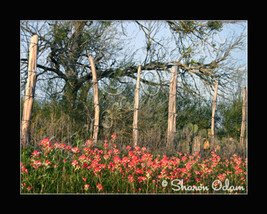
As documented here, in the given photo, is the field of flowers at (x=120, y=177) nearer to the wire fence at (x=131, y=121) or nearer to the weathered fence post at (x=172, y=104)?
the wire fence at (x=131, y=121)

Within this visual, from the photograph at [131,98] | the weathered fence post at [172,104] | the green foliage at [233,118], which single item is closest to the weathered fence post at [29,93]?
the photograph at [131,98]

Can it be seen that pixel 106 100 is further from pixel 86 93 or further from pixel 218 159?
pixel 218 159

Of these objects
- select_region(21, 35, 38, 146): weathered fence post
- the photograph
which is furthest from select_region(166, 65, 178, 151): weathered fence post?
select_region(21, 35, 38, 146): weathered fence post

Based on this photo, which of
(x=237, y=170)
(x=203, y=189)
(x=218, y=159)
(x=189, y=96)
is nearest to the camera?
(x=203, y=189)

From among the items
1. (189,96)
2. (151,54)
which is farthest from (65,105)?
(189,96)

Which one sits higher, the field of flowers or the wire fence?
the wire fence

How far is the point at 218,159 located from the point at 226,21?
2104 mm

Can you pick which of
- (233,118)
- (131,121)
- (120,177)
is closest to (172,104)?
(131,121)

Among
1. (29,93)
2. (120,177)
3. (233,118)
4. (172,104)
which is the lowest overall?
(120,177)

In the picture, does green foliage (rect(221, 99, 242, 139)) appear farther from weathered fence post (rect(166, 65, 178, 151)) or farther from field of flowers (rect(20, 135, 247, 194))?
field of flowers (rect(20, 135, 247, 194))

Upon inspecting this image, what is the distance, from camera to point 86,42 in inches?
232

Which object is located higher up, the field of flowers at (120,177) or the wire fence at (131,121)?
the wire fence at (131,121)

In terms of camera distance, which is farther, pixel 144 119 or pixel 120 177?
pixel 144 119

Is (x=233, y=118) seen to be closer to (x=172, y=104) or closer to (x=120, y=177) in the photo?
(x=172, y=104)
